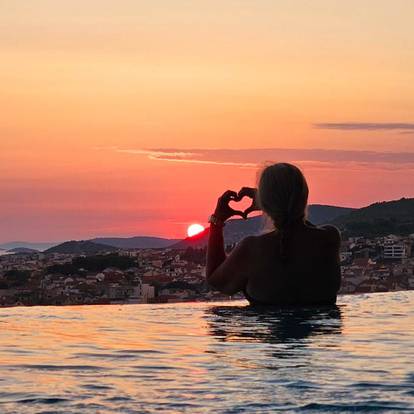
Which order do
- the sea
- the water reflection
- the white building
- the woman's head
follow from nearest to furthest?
the sea, the water reflection, the woman's head, the white building

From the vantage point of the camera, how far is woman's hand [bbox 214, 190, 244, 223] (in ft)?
29.7

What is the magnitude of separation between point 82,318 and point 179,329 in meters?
1.36

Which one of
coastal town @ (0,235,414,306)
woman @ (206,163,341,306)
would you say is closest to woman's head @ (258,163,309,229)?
woman @ (206,163,341,306)

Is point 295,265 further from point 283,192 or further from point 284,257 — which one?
point 283,192

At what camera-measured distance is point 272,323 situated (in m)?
7.95

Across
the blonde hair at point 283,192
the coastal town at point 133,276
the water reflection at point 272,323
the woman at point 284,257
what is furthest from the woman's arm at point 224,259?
the coastal town at point 133,276

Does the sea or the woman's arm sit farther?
the woman's arm

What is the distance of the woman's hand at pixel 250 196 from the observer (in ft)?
28.8

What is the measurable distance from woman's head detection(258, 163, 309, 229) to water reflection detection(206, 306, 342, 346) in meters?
0.75

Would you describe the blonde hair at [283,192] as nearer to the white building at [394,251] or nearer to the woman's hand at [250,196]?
the woman's hand at [250,196]

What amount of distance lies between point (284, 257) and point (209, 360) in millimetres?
A: 2658

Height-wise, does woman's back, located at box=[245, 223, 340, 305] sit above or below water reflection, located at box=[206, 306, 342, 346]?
above

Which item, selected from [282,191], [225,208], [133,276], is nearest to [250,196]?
[225,208]

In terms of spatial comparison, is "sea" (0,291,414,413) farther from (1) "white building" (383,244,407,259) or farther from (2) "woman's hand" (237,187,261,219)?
(1) "white building" (383,244,407,259)
